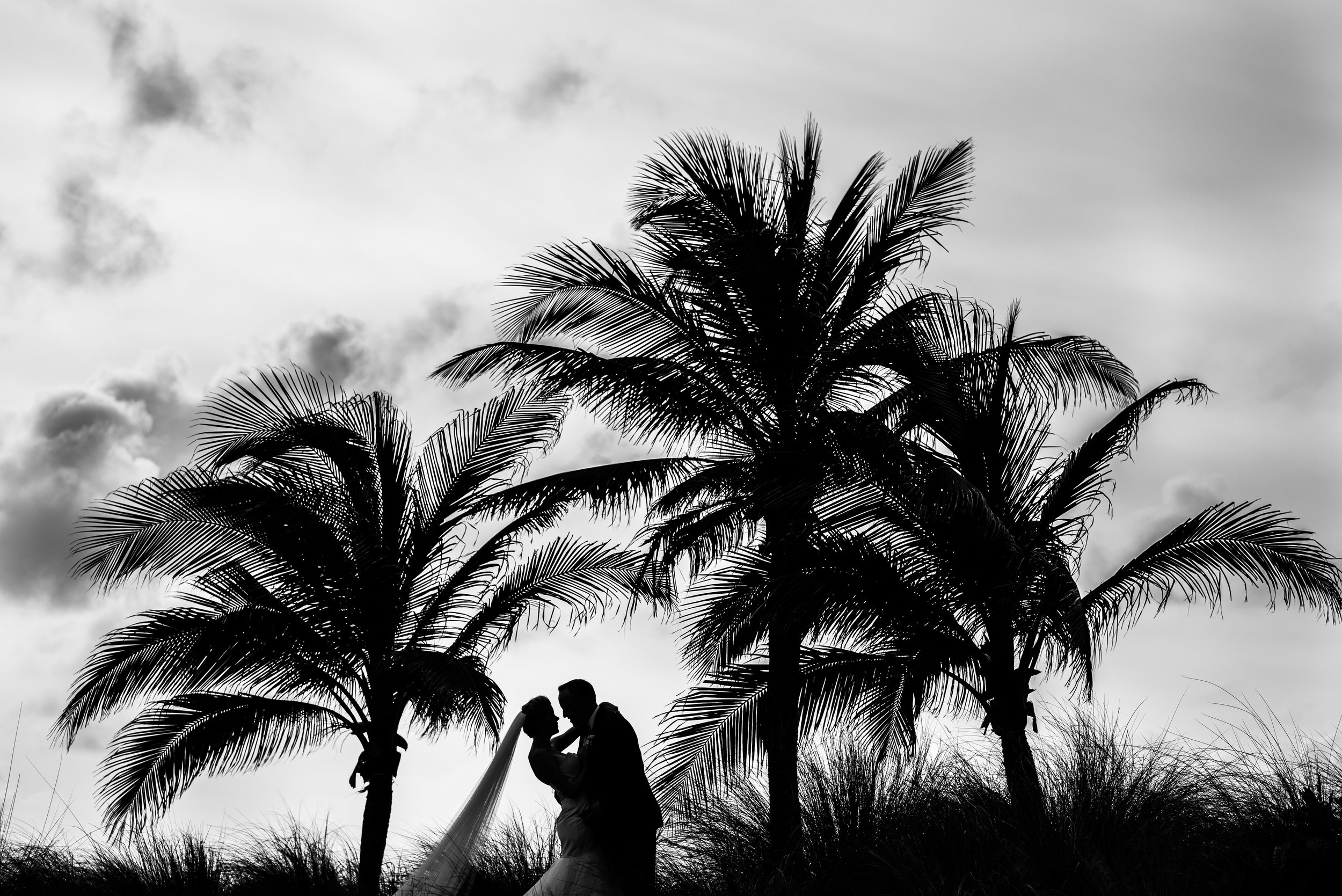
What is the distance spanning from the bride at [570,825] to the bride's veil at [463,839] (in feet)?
2.91

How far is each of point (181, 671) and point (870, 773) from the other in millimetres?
8182

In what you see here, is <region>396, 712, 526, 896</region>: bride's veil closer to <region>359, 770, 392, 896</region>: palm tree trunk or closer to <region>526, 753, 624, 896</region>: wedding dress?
<region>526, 753, 624, 896</region>: wedding dress

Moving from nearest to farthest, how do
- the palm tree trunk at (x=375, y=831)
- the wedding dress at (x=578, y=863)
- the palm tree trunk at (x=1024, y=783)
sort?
the wedding dress at (x=578, y=863) < the palm tree trunk at (x=1024, y=783) < the palm tree trunk at (x=375, y=831)

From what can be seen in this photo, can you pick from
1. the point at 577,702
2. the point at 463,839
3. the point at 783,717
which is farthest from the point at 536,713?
the point at 783,717

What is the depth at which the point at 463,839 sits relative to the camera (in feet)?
27.1

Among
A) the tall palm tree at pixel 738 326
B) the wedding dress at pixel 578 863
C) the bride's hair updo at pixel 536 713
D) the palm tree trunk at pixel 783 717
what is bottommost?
the wedding dress at pixel 578 863

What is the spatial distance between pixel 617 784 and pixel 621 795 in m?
0.07

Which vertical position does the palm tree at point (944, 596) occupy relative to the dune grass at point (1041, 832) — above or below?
above

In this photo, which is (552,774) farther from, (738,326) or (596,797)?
(738,326)

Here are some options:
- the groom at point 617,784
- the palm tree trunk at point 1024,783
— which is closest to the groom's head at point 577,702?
the groom at point 617,784

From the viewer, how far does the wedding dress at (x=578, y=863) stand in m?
7.03

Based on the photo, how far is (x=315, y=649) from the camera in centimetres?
1376

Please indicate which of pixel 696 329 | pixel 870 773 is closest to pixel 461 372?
pixel 696 329

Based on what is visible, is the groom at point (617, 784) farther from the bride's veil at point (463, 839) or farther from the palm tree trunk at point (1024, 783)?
the palm tree trunk at point (1024, 783)
